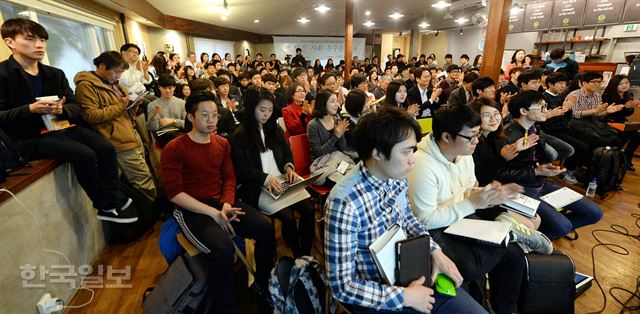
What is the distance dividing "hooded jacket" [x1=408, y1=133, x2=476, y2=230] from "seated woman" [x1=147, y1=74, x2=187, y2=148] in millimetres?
2352

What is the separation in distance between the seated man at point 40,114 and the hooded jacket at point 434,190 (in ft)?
6.77

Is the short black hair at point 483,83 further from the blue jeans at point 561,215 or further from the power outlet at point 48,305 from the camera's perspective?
the power outlet at point 48,305

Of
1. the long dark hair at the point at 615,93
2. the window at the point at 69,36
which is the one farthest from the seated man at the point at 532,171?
the window at the point at 69,36

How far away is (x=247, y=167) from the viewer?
199 centimetres

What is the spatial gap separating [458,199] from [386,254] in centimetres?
80

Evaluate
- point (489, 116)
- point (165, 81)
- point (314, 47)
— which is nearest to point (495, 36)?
point (489, 116)

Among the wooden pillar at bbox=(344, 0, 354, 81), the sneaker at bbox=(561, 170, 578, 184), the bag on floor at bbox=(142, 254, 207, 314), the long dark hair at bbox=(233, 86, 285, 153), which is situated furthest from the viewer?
the wooden pillar at bbox=(344, 0, 354, 81)

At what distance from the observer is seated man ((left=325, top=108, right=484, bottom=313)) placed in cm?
104

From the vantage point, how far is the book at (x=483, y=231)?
1321 millimetres

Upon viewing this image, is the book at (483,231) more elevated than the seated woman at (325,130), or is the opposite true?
the seated woman at (325,130)

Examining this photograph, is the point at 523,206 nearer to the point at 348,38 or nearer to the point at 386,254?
the point at 386,254

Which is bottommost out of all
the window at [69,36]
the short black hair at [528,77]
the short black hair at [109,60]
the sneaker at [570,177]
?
the sneaker at [570,177]

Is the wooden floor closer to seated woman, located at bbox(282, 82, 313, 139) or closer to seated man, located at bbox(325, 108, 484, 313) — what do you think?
seated woman, located at bbox(282, 82, 313, 139)

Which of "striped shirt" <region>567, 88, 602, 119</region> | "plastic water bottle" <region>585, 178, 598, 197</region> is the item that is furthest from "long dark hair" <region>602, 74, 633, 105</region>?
"plastic water bottle" <region>585, 178, 598, 197</region>
